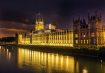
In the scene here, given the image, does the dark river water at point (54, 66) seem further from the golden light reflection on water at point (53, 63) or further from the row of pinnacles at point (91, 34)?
the row of pinnacles at point (91, 34)

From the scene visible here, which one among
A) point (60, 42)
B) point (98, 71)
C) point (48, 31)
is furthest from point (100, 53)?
point (48, 31)

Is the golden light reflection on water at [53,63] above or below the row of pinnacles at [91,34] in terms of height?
below

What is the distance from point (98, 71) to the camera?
4569cm

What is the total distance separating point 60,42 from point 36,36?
50.9 metres

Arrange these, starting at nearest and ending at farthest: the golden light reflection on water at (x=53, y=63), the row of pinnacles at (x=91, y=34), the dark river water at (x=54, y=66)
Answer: the dark river water at (x=54, y=66) < the golden light reflection on water at (x=53, y=63) < the row of pinnacles at (x=91, y=34)

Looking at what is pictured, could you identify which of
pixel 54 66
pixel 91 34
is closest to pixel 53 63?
pixel 54 66

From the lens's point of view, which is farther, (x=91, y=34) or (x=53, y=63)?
(x=91, y=34)

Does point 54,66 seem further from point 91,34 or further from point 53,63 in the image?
point 91,34

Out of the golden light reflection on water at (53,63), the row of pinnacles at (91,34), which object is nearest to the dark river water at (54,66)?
the golden light reflection on water at (53,63)

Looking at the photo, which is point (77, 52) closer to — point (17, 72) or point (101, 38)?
point (101, 38)

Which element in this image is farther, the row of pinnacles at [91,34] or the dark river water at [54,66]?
the row of pinnacles at [91,34]

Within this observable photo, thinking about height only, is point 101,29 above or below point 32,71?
above

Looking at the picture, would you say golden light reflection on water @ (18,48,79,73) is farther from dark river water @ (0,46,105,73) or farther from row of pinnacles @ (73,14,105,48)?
row of pinnacles @ (73,14,105,48)

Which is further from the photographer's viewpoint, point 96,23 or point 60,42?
point 60,42
